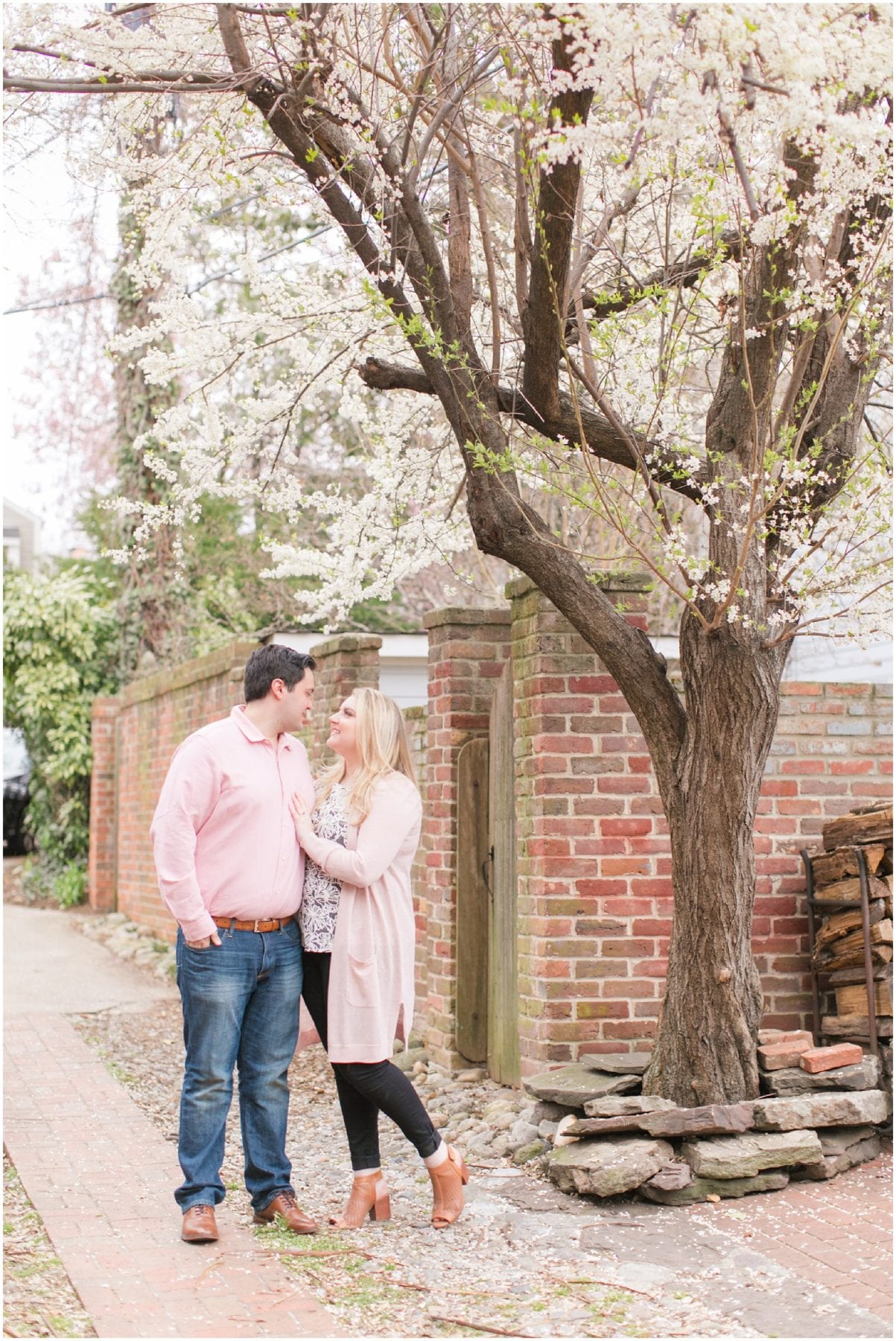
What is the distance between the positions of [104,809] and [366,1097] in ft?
38.0

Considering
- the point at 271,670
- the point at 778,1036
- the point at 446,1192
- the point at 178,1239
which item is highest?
the point at 271,670

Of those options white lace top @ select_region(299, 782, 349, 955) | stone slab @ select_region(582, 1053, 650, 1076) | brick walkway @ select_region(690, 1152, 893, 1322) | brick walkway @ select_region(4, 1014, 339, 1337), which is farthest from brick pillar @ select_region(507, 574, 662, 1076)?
brick walkway @ select_region(4, 1014, 339, 1337)

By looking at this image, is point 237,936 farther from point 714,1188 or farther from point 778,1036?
point 778,1036

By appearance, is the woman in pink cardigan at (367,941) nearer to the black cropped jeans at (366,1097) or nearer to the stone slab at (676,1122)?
the black cropped jeans at (366,1097)

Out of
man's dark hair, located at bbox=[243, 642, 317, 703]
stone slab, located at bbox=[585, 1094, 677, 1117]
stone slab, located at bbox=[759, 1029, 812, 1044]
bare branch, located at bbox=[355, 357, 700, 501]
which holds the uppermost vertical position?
bare branch, located at bbox=[355, 357, 700, 501]

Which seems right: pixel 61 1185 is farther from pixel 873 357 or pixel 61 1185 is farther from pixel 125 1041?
pixel 873 357

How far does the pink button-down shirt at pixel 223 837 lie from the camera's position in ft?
15.3

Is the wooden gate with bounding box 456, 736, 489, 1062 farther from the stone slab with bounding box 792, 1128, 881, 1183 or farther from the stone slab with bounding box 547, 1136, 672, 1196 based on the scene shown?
the stone slab with bounding box 792, 1128, 881, 1183

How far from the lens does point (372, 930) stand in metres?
4.84

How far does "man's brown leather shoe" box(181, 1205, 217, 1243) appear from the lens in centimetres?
458

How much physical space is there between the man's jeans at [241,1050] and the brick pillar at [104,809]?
10926 mm

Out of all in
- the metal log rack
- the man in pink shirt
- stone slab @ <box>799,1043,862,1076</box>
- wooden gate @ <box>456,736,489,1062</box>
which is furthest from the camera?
wooden gate @ <box>456,736,489,1062</box>

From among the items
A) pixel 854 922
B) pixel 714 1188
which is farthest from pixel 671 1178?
pixel 854 922

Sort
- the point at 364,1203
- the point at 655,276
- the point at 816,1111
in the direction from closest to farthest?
1. the point at 364,1203
2. the point at 816,1111
3. the point at 655,276
